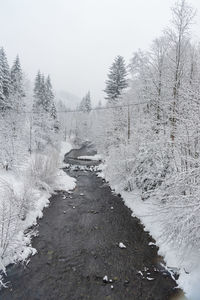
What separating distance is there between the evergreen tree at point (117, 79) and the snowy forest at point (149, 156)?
0.11 m

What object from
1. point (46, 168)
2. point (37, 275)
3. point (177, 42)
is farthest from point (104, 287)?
point (177, 42)

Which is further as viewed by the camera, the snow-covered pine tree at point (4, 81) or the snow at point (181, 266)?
the snow-covered pine tree at point (4, 81)

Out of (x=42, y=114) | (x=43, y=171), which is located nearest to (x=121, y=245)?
(x=43, y=171)

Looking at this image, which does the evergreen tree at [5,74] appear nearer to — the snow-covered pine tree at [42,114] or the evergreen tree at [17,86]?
the evergreen tree at [17,86]

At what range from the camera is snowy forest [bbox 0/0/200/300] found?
5.18 m

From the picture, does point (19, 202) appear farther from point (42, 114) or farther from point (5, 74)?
point (42, 114)

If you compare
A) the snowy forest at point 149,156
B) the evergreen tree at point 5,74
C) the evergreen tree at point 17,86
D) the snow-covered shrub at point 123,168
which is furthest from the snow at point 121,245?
the evergreen tree at point 5,74

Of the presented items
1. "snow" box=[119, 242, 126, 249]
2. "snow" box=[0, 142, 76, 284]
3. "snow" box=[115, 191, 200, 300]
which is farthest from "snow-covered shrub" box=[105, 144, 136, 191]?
"snow" box=[119, 242, 126, 249]

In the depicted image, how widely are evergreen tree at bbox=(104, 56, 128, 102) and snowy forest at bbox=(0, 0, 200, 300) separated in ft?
0.37

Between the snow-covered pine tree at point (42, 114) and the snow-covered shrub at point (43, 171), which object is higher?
the snow-covered pine tree at point (42, 114)

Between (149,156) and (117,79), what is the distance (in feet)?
48.3

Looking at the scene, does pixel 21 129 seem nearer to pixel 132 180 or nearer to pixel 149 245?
pixel 132 180

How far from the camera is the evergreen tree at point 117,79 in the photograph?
21625mm

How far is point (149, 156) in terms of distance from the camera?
9.80 meters
